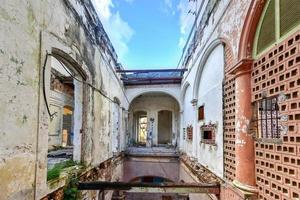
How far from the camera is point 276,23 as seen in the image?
2.65 meters

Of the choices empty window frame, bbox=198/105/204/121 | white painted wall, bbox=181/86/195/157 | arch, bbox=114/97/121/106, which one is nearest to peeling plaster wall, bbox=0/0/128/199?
empty window frame, bbox=198/105/204/121

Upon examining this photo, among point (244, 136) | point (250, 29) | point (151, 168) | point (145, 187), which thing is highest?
point (250, 29)

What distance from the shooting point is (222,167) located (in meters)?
4.48

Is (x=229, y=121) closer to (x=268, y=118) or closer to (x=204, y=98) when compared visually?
(x=268, y=118)

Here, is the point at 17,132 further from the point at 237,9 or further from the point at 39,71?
the point at 237,9

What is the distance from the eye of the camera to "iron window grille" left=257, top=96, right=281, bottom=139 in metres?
2.66

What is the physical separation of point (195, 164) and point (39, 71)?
534 centimetres

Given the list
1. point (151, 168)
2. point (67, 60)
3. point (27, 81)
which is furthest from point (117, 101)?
point (27, 81)

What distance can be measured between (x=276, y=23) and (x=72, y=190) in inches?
159

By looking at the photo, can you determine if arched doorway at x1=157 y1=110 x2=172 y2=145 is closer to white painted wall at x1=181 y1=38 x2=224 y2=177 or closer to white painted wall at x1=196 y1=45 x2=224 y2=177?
white painted wall at x1=181 y1=38 x2=224 y2=177

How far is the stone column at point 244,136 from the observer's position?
3239mm

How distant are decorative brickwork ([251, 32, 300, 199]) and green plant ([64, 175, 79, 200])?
305 cm

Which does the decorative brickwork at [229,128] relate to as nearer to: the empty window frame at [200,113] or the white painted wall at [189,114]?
the empty window frame at [200,113]

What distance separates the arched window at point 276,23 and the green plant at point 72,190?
3.69 meters
